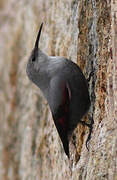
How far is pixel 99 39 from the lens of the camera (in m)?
4.30

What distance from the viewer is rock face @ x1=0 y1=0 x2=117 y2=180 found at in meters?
3.95

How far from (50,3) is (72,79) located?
2.57m

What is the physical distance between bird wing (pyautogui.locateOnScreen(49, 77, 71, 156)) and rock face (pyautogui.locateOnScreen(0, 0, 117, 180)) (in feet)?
1.02

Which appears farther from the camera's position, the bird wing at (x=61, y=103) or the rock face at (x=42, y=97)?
the bird wing at (x=61, y=103)

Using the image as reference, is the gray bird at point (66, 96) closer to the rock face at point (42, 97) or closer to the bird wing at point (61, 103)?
the bird wing at point (61, 103)

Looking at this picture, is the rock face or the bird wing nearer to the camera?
the rock face

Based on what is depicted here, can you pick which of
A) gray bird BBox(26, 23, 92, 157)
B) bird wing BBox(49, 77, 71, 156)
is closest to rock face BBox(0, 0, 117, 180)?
gray bird BBox(26, 23, 92, 157)

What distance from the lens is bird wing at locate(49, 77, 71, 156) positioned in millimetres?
4184

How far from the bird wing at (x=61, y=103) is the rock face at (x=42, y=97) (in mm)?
312

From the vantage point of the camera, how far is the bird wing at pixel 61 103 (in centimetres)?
418

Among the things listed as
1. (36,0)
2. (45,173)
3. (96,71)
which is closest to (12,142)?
(45,173)

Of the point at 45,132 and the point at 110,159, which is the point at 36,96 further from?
the point at 110,159

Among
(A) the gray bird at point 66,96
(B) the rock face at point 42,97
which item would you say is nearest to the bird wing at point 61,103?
(A) the gray bird at point 66,96

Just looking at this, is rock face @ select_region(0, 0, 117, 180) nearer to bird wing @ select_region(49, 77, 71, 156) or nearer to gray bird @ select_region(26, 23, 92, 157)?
gray bird @ select_region(26, 23, 92, 157)
